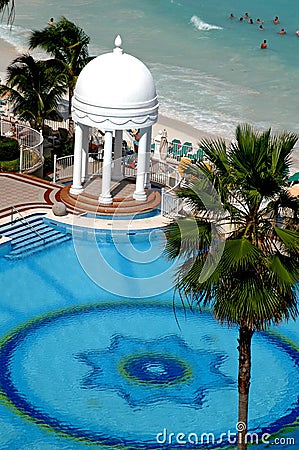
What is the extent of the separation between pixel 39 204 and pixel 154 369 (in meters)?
→ 10.3

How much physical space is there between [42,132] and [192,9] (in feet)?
154

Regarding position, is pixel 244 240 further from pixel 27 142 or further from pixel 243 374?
pixel 27 142

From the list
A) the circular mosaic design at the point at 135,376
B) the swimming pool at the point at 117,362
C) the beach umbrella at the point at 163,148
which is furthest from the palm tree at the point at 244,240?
the beach umbrella at the point at 163,148

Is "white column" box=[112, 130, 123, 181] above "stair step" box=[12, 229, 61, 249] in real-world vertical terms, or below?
above

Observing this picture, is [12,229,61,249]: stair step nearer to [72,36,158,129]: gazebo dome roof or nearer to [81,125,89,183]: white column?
[81,125,89,183]: white column

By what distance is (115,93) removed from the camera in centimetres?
3134

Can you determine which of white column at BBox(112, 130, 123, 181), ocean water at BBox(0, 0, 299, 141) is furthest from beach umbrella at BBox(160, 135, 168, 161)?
ocean water at BBox(0, 0, 299, 141)

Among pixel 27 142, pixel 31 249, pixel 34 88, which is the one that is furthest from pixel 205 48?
pixel 31 249

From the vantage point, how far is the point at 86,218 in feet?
105

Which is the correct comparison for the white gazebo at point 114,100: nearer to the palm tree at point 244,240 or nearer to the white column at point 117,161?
the white column at point 117,161

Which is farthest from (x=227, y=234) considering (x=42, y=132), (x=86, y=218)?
(x=42, y=132)

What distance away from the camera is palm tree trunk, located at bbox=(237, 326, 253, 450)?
56.8ft

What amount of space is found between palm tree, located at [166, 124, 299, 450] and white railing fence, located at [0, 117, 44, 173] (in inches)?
703

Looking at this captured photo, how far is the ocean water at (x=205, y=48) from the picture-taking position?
52438 millimetres
